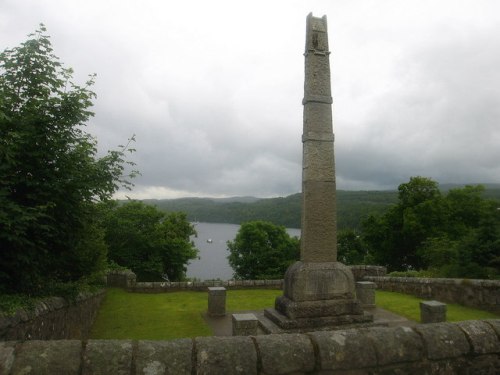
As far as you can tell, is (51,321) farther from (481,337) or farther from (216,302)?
(481,337)

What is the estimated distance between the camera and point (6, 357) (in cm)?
219

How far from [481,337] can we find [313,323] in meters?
4.09

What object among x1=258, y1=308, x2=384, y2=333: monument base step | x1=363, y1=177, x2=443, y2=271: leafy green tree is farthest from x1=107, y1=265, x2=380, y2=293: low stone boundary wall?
x1=363, y1=177, x2=443, y2=271: leafy green tree

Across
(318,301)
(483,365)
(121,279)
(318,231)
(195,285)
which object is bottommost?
(195,285)

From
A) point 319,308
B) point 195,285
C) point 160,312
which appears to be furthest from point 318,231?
point 195,285

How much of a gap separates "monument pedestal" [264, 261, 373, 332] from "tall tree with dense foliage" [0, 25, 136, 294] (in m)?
3.96

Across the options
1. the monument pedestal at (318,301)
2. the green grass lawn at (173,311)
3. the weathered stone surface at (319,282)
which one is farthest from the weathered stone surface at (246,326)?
the green grass lawn at (173,311)

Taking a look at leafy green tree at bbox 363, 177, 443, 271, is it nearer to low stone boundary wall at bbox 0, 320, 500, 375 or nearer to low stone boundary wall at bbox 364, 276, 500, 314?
low stone boundary wall at bbox 364, 276, 500, 314

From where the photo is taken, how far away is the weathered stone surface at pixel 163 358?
228 centimetres

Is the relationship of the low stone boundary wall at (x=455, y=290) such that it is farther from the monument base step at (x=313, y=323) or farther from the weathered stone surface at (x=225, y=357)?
the weathered stone surface at (x=225, y=357)

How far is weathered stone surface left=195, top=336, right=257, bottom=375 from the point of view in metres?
2.35

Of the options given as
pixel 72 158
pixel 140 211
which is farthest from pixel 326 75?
pixel 140 211

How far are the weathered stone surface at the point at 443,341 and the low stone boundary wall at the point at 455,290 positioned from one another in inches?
318

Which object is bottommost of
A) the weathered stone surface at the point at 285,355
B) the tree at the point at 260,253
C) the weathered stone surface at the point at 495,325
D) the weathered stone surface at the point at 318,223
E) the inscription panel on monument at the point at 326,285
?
the tree at the point at 260,253
